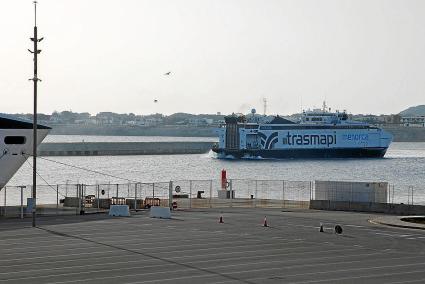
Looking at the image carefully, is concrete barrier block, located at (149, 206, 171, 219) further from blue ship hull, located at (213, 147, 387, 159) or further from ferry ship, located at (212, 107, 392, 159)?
blue ship hull, located at (213, 147, 387, 159)

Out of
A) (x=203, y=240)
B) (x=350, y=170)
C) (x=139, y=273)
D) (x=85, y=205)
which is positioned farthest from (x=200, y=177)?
→ (x=139, y=273)

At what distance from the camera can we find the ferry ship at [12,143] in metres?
52.6

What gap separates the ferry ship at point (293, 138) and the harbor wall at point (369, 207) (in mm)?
134076

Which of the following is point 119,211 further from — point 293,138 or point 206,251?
point 293,138

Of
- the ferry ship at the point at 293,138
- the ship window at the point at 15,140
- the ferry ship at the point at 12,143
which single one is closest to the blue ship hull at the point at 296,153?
the ferry ship at the point at 293,138

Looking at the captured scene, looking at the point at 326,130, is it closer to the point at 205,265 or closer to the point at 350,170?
the point at 350,170

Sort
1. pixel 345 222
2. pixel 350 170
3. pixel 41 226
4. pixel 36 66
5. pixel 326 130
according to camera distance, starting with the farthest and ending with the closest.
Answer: pixel 326 130 → pixel 350 170 → pixel 345 222 → pixel 41 226 → pixel 36 66

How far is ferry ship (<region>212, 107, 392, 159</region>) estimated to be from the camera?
191250 millimetres

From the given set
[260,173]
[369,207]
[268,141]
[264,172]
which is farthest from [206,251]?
[268,141]

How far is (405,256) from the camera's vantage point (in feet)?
103

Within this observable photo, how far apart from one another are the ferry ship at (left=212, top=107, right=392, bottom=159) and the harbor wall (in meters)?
134

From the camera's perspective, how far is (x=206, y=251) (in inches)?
1282

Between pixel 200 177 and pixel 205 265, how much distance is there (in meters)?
108

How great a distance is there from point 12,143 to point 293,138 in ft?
474
